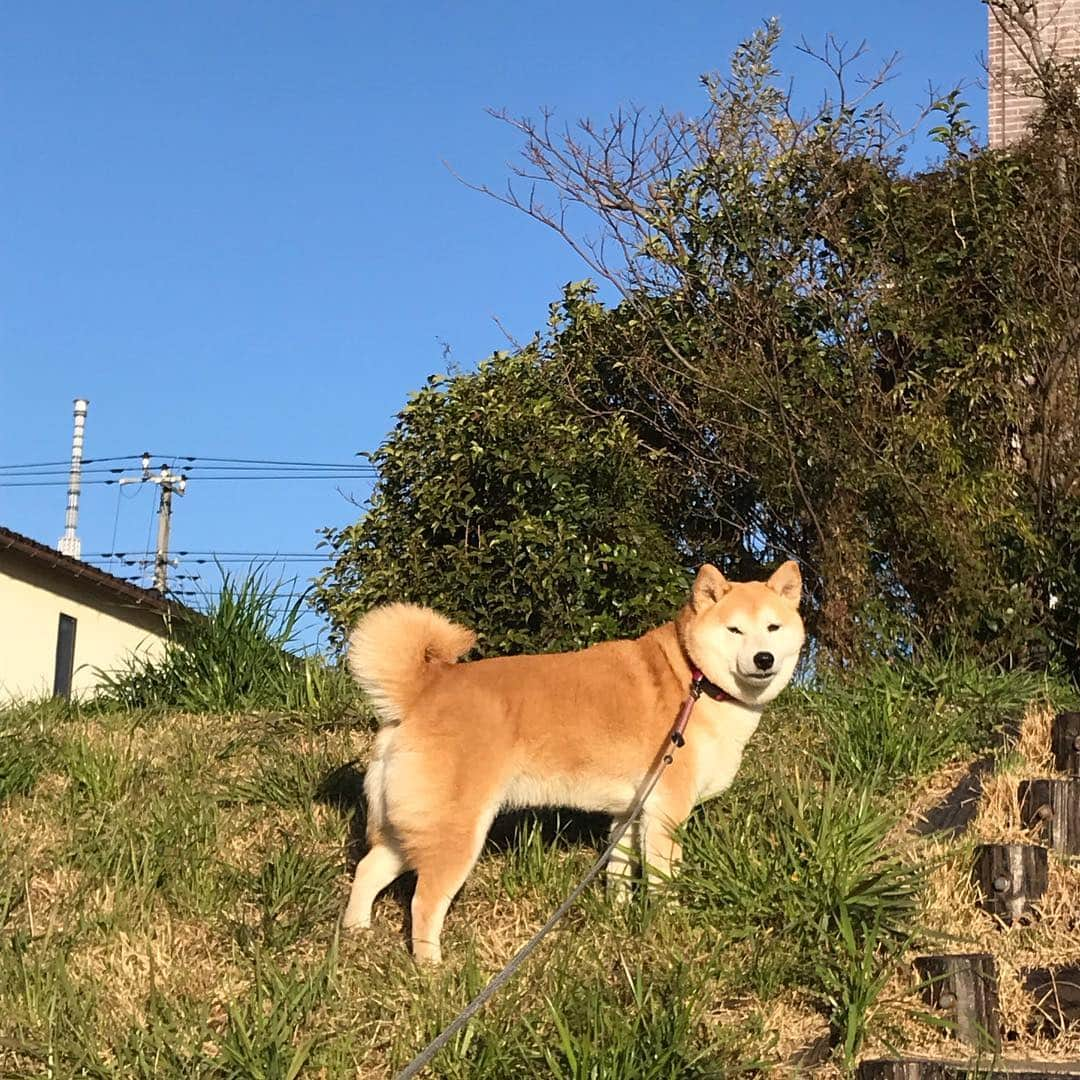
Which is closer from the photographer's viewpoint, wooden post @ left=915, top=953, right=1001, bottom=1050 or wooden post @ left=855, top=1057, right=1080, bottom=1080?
wooden post @ left=855, top=1057, right=1080, bottom=1080

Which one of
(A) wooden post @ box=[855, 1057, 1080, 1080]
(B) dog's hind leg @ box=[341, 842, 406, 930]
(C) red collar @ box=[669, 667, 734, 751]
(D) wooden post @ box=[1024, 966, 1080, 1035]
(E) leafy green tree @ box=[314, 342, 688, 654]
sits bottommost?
(A) wooden post @ box=[855, 1057, 1080, 1080]

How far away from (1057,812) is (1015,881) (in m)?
0.71

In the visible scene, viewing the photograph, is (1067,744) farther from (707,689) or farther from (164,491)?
(164,491)

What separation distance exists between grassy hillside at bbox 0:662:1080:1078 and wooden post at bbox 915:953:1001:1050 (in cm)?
9

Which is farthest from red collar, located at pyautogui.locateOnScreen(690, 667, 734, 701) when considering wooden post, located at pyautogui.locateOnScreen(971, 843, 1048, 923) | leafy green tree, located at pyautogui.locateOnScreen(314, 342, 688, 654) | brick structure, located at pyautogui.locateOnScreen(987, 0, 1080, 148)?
brick structure, located at pyautogui.locateOnScreen(987, 0, 1080, 148)

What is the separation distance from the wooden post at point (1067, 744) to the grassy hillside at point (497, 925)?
158 millimetres

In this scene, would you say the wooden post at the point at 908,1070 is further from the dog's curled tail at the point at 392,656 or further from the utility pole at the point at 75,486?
the utility pole at the point at 75,486

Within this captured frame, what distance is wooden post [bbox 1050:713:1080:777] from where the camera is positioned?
6.57m

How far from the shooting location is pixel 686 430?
33.2 ft

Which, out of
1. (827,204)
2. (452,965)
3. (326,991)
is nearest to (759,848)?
(452,965)

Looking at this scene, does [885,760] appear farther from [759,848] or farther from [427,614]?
[427,614]

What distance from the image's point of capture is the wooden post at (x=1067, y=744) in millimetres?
6570

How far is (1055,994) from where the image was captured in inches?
188

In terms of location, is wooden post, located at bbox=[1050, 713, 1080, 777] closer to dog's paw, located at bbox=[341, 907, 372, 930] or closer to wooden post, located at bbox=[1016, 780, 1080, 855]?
wooden post, located at bbox=[1016, 780, 1080, 855]
